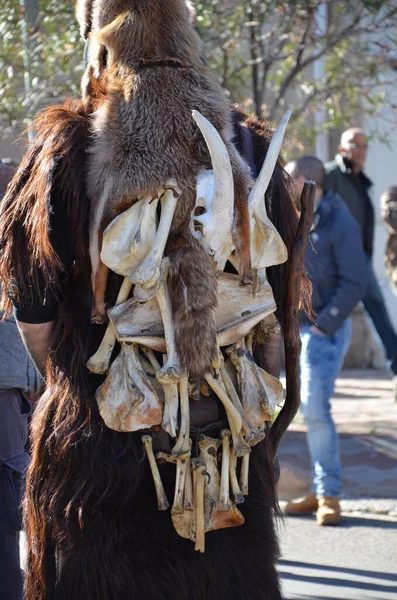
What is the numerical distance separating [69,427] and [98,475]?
14 centimetres

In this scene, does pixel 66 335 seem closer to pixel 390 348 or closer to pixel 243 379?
pixel 243 379

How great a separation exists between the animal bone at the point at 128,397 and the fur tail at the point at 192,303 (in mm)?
112

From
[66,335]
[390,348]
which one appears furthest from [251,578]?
[390,348]

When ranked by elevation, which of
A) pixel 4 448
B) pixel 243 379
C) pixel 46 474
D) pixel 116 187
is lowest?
pixel 4 448

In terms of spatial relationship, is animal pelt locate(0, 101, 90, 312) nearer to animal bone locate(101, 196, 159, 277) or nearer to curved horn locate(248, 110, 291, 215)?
animal bone locate(101, 196, 159, 277)

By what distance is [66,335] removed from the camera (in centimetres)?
253

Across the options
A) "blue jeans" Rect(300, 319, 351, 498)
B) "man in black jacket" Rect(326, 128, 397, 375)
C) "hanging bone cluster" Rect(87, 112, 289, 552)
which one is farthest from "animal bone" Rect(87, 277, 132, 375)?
"man in black jacket" Rect(326, 128, 397, 375)

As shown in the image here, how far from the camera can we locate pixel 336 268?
593 centimetres

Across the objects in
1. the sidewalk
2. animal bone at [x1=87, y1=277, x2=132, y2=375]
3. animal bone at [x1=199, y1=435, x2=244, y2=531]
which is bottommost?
the sidewalk

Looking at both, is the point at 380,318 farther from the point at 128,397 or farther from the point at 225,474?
the point at 128,397

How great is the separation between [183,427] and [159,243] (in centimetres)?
45

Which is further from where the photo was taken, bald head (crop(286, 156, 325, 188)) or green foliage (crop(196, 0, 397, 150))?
green foliage (crop(196, 0, 397, 150))

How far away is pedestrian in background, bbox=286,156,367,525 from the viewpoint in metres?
5.85

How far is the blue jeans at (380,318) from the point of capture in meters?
8.45
